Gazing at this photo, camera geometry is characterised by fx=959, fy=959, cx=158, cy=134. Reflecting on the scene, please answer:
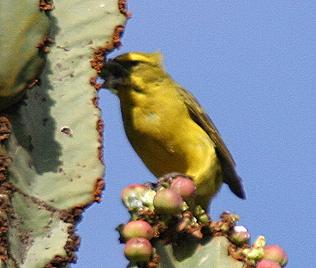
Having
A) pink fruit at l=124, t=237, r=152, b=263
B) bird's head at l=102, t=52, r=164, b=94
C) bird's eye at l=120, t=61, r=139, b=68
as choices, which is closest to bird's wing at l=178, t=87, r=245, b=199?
bird's head at l=102, t=52, r=164, b=94

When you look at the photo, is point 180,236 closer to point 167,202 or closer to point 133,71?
point 167,202

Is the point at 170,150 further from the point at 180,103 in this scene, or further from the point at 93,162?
the point at 93,162

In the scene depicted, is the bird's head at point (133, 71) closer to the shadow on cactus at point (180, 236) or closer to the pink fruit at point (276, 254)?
the shadow on cactus at point (180, 236)

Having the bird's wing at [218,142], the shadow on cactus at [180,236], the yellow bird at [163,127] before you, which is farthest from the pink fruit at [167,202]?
the bird's wing at [218,142]

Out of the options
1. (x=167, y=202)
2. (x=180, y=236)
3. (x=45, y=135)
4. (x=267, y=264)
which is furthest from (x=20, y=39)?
(x=267, y=264)

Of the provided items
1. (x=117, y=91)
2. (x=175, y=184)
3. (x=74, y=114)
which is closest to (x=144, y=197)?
(x=175, y=184)

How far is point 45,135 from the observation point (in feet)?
10.9

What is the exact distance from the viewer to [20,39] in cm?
303

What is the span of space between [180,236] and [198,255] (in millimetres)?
98

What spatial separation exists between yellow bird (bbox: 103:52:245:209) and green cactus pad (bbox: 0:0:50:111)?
2.31 m

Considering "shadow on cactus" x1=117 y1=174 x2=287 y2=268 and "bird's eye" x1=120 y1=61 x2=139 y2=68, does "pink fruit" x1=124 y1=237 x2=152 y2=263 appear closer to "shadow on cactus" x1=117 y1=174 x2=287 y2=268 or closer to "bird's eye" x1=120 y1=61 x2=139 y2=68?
"shadow on cactus" x1=117 y1=174 x2=287 y2=268

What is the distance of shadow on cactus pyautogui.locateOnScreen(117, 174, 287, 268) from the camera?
10.2ft

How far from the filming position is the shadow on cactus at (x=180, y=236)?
10.2 ft

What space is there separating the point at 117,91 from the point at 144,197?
2.29 m
